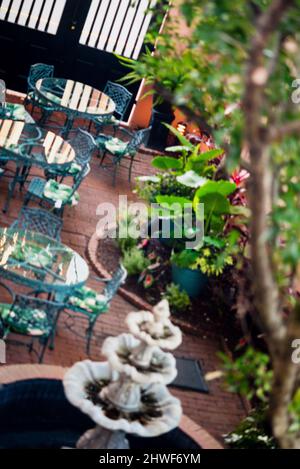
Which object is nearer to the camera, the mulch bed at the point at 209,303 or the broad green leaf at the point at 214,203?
the mulch bed at the point at 209,303

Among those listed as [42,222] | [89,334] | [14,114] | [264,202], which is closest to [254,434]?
[89,334]

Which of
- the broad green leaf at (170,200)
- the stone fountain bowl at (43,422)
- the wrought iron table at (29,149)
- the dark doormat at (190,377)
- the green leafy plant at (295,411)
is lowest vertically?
the dark doormat at (190,377)

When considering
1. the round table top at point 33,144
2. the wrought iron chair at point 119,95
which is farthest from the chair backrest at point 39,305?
the wrought iron chair at point 119,95

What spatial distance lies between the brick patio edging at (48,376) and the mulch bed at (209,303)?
7.89 ft

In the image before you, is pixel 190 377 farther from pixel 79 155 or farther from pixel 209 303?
pixel 79 155

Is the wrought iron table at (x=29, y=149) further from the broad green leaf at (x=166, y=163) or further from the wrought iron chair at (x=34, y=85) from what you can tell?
the wrought iron chair at (x=34, y=85)

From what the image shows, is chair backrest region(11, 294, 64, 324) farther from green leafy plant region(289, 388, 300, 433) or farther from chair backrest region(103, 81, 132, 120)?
chair backrest region(103, 81, 132, 120)

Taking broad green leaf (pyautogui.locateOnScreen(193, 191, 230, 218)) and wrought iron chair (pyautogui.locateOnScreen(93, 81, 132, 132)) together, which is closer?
broad green leaf (pyautogui.locateOnScreen(193, 191, 230, 218))

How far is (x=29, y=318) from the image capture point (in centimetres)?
820

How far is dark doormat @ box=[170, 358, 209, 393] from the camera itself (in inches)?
359

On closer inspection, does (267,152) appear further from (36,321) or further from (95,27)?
(95,27)

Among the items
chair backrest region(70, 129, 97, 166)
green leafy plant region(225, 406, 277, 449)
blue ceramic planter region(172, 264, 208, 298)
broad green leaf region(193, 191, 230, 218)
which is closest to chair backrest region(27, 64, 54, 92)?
chair backrest region(70, 129, 97, 166)

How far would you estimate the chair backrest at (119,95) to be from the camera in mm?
14633

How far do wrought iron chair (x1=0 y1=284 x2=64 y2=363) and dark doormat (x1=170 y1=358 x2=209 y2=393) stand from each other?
1.66 m
